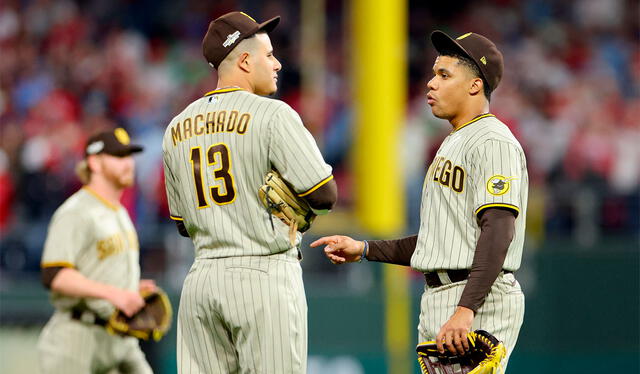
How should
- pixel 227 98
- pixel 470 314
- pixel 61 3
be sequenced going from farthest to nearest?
pixel 61 3 < pixel 227 98 < pixel 470 314

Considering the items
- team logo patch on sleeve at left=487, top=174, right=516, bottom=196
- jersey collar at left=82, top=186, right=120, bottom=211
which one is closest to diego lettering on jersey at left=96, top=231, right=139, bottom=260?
jersey collar at left=82, top=186, right=120, bottom=211

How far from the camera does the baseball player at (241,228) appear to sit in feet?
14.8

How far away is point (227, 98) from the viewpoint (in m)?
4.61

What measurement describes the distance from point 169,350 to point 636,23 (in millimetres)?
7529

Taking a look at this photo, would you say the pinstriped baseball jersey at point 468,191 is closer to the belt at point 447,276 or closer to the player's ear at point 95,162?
the belt at point 447,276

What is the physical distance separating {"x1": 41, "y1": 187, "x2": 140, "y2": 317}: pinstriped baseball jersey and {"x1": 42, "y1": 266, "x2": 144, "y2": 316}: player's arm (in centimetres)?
6

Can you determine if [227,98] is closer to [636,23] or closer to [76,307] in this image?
[76,307]

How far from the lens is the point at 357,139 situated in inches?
450

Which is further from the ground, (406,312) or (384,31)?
(384,31)

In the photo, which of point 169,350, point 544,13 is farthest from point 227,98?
point 544,13

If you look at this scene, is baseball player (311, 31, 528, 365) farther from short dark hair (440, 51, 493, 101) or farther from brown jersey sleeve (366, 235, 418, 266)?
brown jersey sleeve (366, 235, 418, 266)

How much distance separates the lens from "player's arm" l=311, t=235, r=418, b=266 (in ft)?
15.8

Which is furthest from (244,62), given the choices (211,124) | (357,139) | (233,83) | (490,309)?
(357,139)

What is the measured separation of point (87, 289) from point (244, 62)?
2.23 metres
